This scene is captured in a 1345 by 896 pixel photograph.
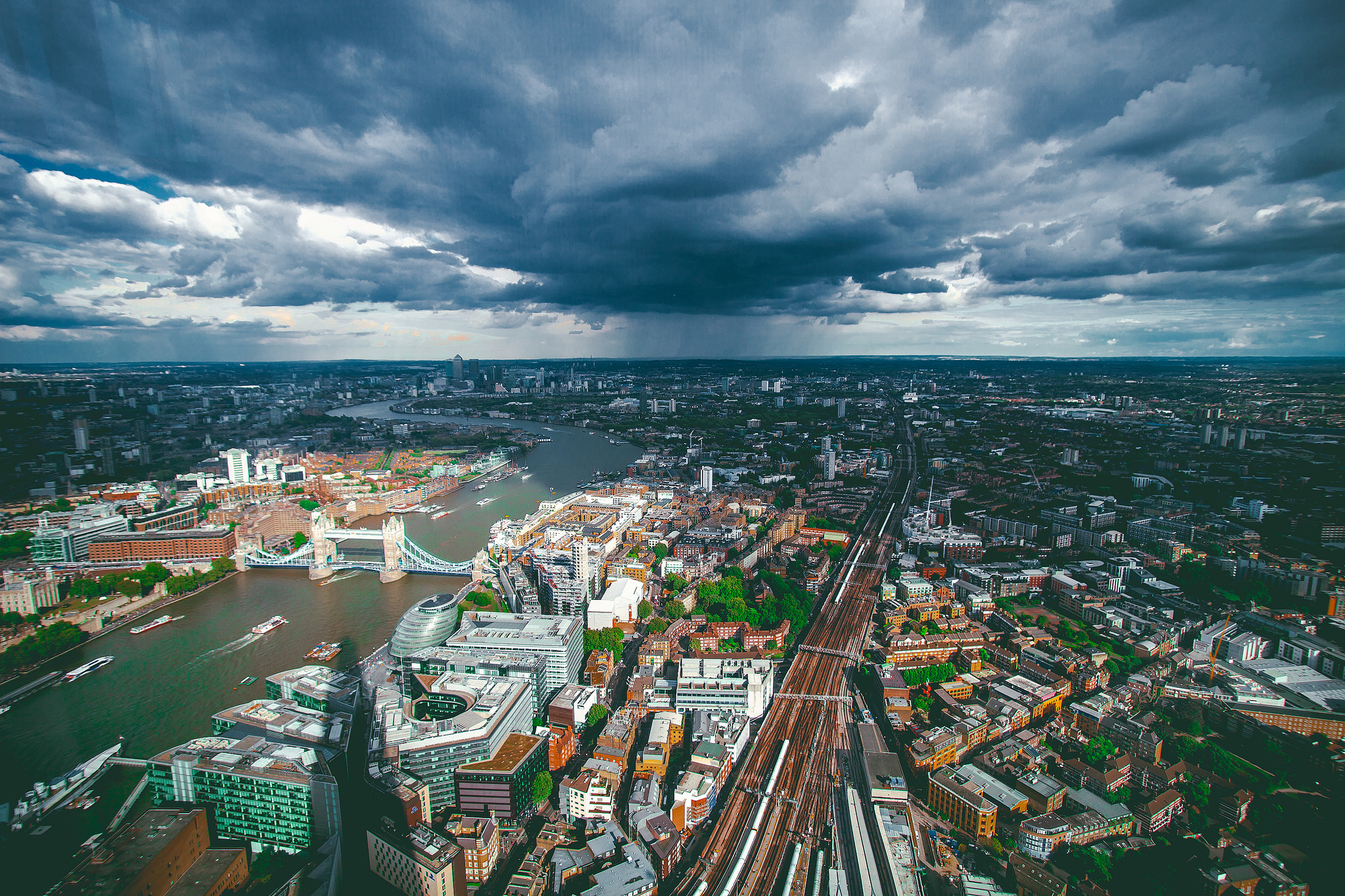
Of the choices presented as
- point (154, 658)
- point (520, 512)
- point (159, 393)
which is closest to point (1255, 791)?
point (154, 658)

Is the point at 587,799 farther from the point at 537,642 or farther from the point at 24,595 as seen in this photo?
the point at 24,595

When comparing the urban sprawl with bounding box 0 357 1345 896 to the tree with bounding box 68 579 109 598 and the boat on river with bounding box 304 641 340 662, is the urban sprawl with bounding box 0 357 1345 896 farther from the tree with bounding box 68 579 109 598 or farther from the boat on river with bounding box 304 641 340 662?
the boat on river with bounding box 304 641 340 662

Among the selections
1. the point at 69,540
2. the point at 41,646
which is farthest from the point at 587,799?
the point at 69,540

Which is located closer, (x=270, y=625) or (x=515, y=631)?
(x=515, y=631)

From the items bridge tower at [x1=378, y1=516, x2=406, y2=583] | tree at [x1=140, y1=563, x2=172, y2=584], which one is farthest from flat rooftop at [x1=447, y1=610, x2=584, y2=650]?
tree at [x1=140, y1=563, x2=172, y2=584]

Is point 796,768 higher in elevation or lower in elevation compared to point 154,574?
lower

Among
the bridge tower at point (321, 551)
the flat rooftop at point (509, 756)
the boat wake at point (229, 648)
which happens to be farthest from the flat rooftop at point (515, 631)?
the bridge tower at point (321, 551)
